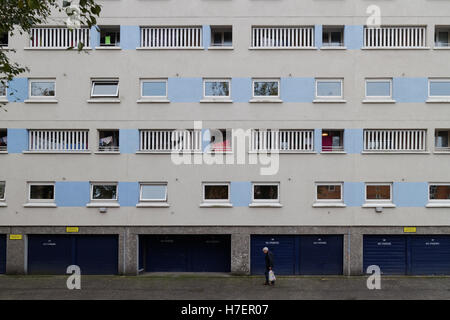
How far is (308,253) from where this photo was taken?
16.2m

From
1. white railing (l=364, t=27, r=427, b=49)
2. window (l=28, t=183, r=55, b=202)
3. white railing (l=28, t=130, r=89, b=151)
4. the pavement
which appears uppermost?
white railing (l=364, t=27, r=427, b=49)

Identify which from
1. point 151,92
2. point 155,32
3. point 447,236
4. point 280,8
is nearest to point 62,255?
point 151,92

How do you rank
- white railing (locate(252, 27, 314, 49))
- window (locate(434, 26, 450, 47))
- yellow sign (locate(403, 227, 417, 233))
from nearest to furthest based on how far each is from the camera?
yellow sign (locate(403, 227, 417, 233)) → white railing (locate(252, 27, 314, 49)) → window (locate(434, 26, 450, 47))

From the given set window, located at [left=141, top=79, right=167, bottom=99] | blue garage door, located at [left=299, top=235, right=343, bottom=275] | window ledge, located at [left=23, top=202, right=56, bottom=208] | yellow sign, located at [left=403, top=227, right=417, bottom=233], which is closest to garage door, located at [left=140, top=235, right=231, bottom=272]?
blue garage door, located at [left=299, top=235, right=343, bottom=275]

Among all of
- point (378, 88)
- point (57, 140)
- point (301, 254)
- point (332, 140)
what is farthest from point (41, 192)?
point (378, 88)

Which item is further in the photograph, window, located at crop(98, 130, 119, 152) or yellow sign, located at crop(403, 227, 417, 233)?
window, located at crop(98, 130, 119, 152)

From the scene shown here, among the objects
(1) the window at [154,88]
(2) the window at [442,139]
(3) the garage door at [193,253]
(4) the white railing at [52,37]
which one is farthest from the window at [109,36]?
(2) the window at [442,139]

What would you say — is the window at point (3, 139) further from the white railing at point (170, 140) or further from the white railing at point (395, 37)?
the white railing at point (395, 37)

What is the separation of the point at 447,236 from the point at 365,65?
8444mm

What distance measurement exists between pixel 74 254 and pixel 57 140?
205 inches

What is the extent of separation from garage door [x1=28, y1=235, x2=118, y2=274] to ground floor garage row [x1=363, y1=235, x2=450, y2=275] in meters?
11.6

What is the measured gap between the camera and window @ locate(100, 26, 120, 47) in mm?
16797

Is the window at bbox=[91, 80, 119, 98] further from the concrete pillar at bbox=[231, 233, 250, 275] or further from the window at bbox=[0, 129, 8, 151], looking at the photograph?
the concrete pillar at bbox=[231, 233, 250, 275]

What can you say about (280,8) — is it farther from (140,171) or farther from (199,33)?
(140,171)
